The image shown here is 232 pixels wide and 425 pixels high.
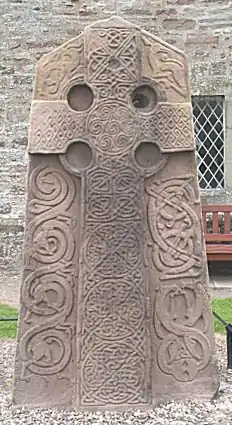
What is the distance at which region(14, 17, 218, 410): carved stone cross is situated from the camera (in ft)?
11.5

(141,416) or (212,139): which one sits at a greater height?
(212,139)

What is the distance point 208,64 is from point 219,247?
2.47m

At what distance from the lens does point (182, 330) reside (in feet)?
11.8

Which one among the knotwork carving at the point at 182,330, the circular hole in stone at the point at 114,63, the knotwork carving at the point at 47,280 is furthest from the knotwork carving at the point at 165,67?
the knotwork carving at the point at 182,330

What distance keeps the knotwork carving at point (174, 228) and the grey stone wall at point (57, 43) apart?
582 cm

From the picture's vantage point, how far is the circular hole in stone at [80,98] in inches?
140

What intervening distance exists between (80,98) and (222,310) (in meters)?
3.41

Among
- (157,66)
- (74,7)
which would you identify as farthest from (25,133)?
(157,66)

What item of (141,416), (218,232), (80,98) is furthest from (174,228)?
(218,232)

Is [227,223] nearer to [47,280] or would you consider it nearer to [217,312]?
[217,312]

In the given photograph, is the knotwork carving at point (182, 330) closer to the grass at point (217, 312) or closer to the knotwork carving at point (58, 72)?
the knotwork carving at point (58, 72)

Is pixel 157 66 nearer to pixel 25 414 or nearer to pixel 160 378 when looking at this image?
pixel 160 378

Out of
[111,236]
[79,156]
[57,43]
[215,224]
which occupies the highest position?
[57,43]

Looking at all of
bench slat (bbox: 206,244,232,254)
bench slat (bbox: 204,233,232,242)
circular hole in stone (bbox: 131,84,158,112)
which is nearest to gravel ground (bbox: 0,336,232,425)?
circular hole in stone (bbox: 131,84,158,112)
